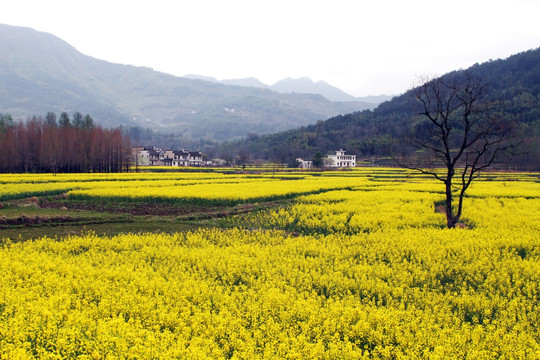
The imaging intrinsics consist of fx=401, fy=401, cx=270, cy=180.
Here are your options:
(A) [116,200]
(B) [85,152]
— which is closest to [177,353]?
(A) [116,200]

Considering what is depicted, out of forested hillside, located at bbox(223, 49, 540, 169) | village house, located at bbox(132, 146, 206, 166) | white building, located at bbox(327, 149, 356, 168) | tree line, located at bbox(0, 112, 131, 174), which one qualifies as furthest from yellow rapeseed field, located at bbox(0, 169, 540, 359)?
village house, located at bbox(132, 146, 206, 166)

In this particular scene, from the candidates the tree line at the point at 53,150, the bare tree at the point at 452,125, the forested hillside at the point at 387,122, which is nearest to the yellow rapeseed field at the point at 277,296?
the bare tree at the point at 452,125

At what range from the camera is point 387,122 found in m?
133

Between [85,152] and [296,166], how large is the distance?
50438mm

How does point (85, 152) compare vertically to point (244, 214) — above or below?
above

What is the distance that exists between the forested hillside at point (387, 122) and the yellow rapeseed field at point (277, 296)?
82092mm

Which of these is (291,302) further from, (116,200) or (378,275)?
(116,200)

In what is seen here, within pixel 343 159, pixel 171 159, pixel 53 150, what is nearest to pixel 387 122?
pixel 343 159

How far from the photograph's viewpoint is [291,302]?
30.8 ft

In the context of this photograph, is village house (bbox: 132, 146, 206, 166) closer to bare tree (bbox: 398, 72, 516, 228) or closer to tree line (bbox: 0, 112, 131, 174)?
tree line (bbox: 0, 112, 131, 174)

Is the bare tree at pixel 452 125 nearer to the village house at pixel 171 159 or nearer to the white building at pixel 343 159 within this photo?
the white building at pixel 343 159

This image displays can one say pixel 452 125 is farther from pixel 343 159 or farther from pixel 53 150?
pixel 343 159

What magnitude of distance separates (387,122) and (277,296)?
131170 mm

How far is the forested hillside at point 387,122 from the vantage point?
336 ft
